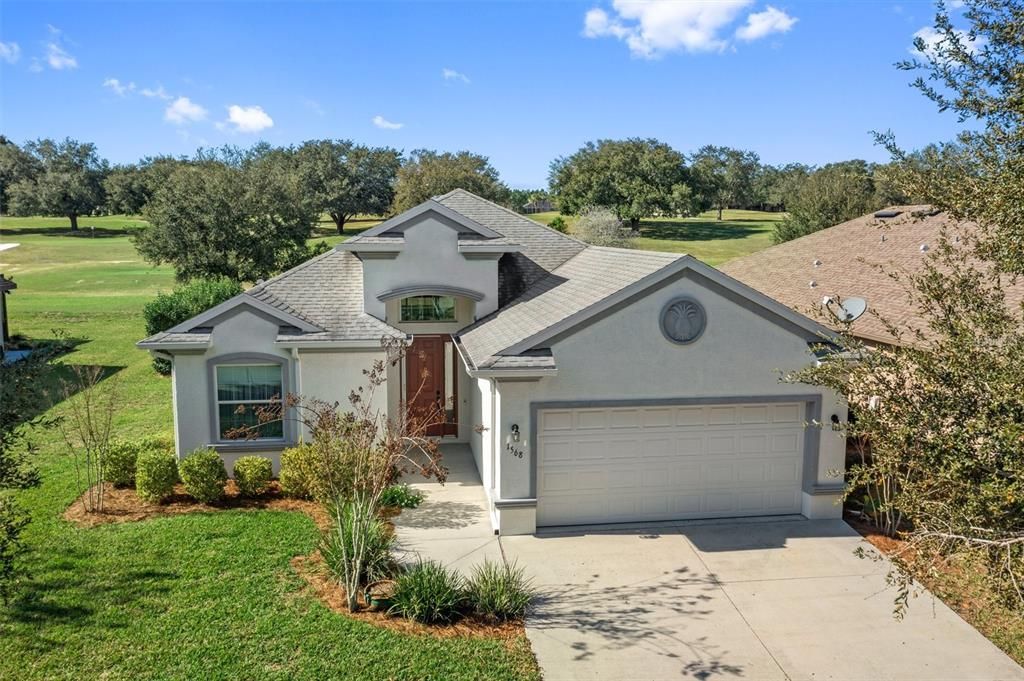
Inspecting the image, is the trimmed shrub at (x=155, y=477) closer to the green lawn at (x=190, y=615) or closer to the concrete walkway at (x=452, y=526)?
the green lawn at (x=190, y=615)

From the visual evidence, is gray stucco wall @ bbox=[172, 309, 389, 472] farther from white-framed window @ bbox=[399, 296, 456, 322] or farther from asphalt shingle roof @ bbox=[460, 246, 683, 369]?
asphalt shingle roof @ bbox=[460, 246, 683, 369]

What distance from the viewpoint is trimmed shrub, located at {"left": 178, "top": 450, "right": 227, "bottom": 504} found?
1357 centimetres

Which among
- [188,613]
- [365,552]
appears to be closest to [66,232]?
[188,613]

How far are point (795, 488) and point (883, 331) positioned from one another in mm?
4432

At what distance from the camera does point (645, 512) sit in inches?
522

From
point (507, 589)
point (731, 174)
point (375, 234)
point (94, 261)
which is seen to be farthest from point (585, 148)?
point (507, 589)

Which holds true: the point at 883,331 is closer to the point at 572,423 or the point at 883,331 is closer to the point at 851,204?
the point at 572,423

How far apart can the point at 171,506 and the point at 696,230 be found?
63.6 m

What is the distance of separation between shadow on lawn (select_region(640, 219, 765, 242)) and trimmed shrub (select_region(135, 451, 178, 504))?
2187 inches

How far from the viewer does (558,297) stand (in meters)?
15.3

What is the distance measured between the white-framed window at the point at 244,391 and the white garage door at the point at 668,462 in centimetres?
606

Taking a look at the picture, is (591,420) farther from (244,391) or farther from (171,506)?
(171,506)

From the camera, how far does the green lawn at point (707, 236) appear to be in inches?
2288

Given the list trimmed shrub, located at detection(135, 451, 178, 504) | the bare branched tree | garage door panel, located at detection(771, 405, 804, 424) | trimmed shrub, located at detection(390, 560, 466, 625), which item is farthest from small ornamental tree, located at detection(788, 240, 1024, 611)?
trimmed shrub, located at detection(135, 451, 178, 504)
